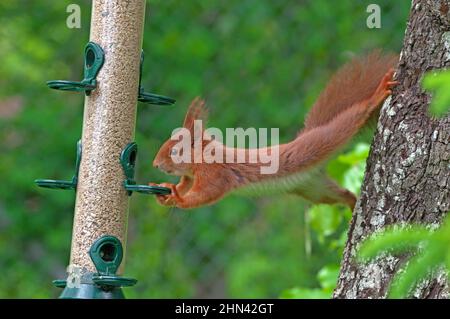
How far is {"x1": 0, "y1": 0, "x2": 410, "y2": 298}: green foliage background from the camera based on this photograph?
14.3ft

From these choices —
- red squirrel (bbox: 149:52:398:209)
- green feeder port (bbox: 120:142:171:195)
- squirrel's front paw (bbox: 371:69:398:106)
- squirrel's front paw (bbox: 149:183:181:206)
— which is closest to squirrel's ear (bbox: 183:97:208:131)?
red squirrel (bbox: 149:52:398:209)

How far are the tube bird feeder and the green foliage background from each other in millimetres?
1898

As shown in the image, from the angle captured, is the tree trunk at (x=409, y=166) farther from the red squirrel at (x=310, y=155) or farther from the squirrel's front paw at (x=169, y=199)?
the squirrel's front paw at (x=169, y=199)

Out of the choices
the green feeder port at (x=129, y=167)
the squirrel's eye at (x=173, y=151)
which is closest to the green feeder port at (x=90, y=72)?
the green feeder port at (x=129, y=167)

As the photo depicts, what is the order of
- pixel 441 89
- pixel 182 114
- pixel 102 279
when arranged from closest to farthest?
pixel 441 89 → pixel 102 279 → pixel 182 114

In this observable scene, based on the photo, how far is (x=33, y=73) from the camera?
4758 mm

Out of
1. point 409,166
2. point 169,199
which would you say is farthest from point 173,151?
point 409,166

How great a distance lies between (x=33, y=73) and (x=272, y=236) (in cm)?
135

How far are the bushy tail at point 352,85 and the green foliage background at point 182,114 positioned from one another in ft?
4.72

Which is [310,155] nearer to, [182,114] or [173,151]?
[173,151]

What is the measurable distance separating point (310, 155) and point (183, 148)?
0.34 metres

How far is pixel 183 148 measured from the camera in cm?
282

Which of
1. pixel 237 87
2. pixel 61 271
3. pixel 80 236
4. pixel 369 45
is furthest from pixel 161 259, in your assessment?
pixel 80 236
